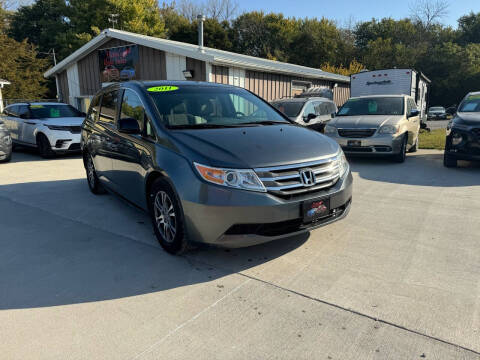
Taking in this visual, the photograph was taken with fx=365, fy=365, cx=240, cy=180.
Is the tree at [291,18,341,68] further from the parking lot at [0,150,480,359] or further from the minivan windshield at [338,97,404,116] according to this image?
the parking lot at [0,150,480,359]

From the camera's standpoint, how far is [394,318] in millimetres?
2520

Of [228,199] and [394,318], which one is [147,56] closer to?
[228,199]

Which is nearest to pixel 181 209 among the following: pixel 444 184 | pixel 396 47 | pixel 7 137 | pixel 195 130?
pixel 195 130

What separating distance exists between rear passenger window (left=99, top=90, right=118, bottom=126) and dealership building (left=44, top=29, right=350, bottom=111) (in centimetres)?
763

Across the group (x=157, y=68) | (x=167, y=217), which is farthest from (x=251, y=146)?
(x=157, y=68)

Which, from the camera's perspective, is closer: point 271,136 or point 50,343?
point 50,343

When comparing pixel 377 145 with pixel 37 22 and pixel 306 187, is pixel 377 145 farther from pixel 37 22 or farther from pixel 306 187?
pixel 37 22

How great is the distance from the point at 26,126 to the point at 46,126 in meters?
1.14

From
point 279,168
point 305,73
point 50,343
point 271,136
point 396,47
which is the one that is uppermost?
point 396,47

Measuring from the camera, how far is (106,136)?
4.84 metres

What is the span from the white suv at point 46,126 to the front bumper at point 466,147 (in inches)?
357

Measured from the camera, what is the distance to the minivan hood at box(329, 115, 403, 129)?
26.7 feet

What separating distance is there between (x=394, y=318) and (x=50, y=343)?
229 centimetres

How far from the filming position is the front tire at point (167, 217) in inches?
130
